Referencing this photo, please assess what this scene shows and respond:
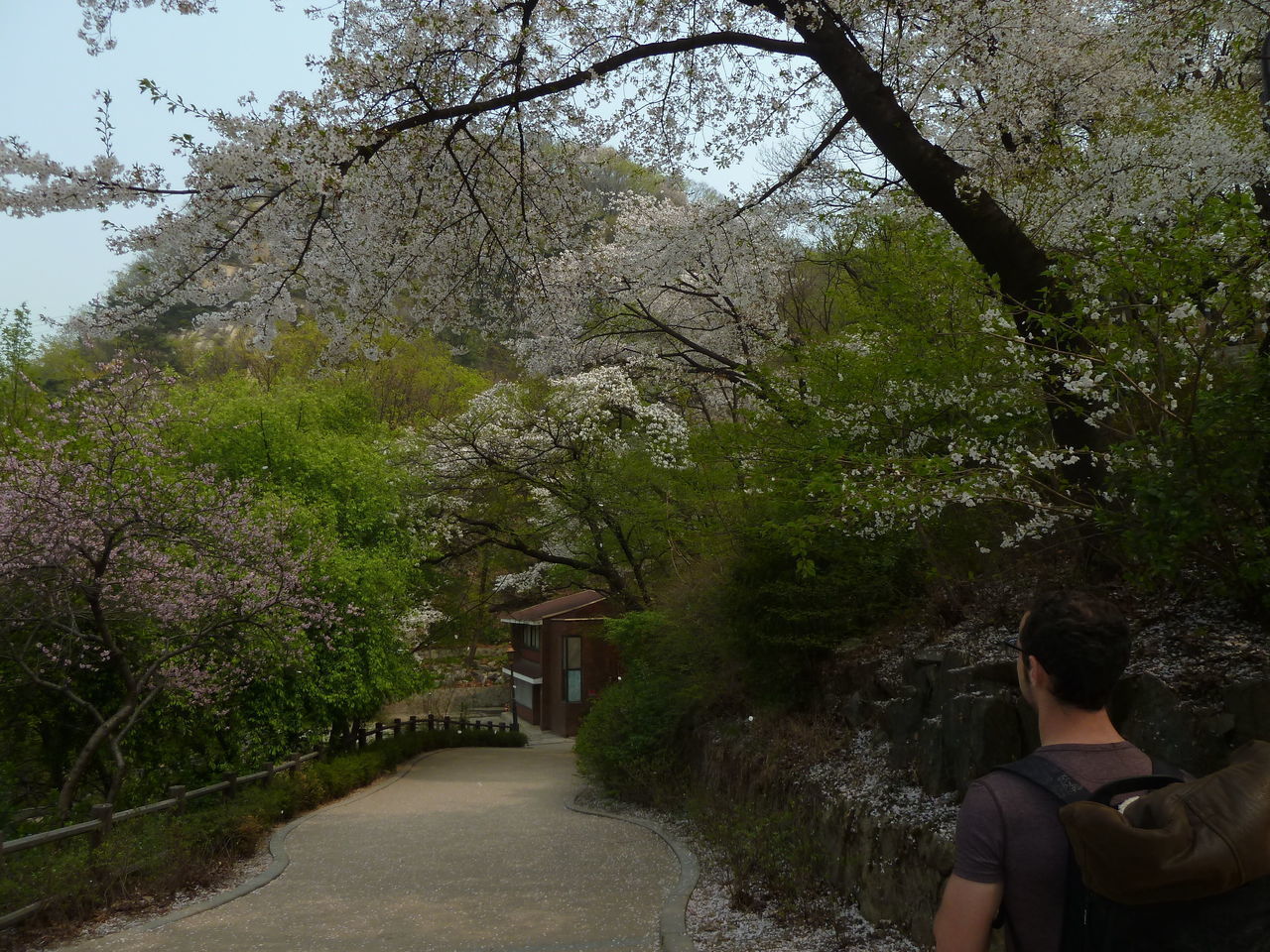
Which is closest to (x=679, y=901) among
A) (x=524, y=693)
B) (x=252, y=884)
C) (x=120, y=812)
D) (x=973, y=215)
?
(x=252, y=884)

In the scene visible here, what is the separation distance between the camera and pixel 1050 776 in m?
1.97

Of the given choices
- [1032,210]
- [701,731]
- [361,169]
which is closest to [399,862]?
[701,731]

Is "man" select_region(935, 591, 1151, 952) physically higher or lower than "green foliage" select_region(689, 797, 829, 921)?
higher

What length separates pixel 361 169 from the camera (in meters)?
7.68

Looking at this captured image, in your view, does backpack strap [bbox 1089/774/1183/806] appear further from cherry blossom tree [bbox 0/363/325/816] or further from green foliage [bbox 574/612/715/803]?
green foliage [bbox 574/612/715/803]

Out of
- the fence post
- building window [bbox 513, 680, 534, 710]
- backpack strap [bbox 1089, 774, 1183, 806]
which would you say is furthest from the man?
building window [bbox 513, 680, 534, 710]

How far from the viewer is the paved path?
7.62 meters

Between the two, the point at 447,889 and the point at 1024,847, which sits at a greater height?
the point at 1024,847

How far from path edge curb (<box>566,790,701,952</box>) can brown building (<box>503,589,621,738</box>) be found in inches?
848

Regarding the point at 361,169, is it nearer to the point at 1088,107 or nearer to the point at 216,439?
the point at 1088,107

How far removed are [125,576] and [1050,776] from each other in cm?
1179

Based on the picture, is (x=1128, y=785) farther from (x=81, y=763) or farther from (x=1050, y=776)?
(x=81, y=763)

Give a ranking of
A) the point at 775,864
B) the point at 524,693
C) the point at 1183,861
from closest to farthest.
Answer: the point at 1183,861 < the point at 775,864 < the point at 524,693

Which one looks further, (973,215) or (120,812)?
(120,812)
